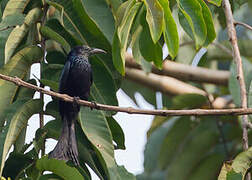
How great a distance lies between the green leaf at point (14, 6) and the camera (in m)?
3.94

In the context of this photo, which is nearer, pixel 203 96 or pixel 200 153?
pixel 203 96

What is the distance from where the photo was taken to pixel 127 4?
345cm

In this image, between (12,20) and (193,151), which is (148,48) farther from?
(193,151)

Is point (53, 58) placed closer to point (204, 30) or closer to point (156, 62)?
point (156, 62)

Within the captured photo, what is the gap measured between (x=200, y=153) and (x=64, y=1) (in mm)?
3323

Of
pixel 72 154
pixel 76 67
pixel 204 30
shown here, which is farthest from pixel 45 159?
pixel 76 67

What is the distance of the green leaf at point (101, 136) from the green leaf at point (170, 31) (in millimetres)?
611

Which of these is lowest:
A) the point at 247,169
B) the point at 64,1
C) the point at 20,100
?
the point at 247,169

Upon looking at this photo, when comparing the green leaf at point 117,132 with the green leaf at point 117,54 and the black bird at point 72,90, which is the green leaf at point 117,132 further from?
the green leaf at point 117,54

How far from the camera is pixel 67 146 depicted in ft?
12.1

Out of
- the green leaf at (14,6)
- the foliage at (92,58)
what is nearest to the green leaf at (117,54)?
the foliage at (92,58)

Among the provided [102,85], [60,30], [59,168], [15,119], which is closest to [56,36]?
[60,30]

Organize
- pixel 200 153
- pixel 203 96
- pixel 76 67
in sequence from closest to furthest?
pixel 76 67
pixel 203 96
pixel 200 153

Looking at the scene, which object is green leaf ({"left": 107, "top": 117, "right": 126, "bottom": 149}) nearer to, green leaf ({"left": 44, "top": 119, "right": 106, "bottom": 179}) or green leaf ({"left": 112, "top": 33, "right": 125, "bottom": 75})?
green leaf ({"left": 44, "top": 119, "right": 106, "bottom": 179})
